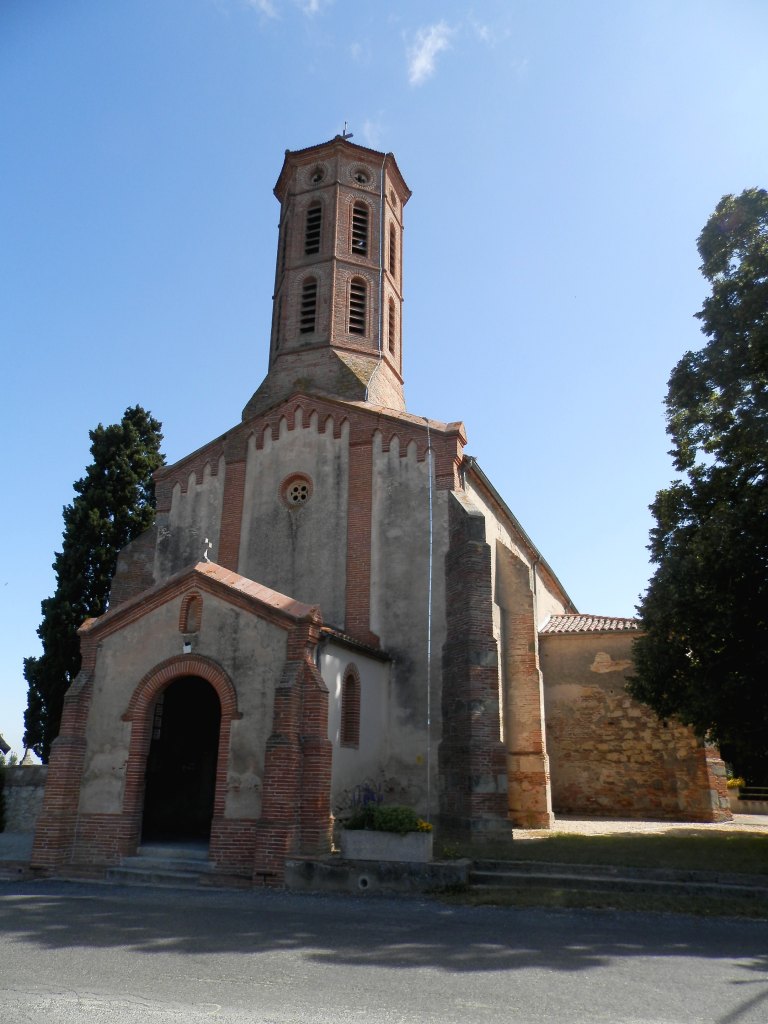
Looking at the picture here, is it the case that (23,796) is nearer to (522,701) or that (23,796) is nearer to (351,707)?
(351,707)

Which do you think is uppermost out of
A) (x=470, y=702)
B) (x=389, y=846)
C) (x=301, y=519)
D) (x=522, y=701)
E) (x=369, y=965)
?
(x=301, y=519)

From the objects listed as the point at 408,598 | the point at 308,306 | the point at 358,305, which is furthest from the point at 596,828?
the point at 308,306

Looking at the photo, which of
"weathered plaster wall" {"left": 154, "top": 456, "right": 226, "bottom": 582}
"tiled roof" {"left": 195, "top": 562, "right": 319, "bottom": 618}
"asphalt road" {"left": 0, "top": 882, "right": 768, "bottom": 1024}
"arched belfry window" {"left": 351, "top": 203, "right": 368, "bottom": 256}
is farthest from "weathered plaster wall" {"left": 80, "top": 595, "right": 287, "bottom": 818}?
"arched belfry window" {"left": 351, "top": 203, "right": 368, "bottom": 256}

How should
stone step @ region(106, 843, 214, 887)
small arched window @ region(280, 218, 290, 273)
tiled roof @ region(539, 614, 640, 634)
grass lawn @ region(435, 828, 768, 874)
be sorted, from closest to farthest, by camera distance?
grass lawn @ region(435, 828, 768, 874), stone step @ region(106, 843, 214, 887), tiled roof @ region(539, 614, 640, 634), small arched window @ region(280, 218, 290, 273)

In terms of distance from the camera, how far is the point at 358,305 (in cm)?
2497

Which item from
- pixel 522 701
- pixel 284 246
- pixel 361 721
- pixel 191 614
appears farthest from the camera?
pixel 284 246

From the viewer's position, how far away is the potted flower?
11742 mm

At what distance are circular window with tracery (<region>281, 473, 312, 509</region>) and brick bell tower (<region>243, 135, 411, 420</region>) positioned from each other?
2.86 meters

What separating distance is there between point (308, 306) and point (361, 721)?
1450cm

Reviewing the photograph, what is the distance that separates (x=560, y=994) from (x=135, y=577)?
17.0 m

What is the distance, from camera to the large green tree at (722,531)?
13.6 meters

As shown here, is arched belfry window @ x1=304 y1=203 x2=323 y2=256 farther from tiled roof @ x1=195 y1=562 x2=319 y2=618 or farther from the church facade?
tiled roof @ x1=195 y1=562 x2=319 y2=618

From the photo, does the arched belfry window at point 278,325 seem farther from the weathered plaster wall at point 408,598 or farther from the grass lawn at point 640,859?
the grass lawn at point 640,859

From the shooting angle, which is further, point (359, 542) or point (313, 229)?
point (313, 229)
